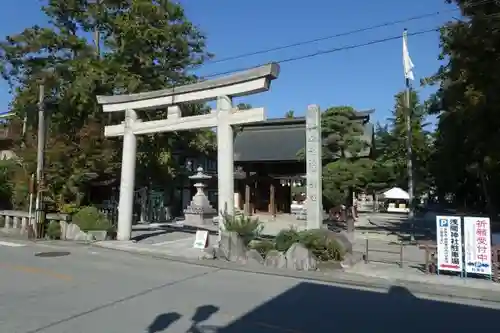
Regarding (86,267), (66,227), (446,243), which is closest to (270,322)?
(446,243)

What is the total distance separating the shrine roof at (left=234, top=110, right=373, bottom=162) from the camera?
3266 cm

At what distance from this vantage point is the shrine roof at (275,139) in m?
32.7

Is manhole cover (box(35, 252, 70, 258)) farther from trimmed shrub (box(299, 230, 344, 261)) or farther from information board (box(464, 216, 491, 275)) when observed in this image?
information board (box(464, 216, 491, 275))

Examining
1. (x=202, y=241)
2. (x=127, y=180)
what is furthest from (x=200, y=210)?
(x=202, y=241)

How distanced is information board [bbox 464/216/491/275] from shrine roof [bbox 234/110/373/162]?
2082cm

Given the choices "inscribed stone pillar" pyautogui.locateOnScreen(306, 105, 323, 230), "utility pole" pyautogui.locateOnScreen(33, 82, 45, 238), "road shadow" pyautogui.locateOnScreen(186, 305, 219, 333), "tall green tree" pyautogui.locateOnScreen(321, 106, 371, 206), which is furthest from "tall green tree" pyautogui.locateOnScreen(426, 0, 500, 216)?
"utility pole" pyautogui.locateOnScreen(33, 82, 45, 238)

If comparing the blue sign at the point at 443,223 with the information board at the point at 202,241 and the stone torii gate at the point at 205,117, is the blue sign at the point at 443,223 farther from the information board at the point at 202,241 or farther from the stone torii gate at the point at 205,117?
the information board at the point at 202,241

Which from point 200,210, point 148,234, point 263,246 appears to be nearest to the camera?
point 263,246

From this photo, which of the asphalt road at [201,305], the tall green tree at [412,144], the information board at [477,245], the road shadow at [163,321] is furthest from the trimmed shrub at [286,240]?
the tall green tree at [412,144]

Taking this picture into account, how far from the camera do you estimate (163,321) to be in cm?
664

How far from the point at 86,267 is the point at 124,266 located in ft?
3.22

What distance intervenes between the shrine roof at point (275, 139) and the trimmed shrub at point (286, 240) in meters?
18.7

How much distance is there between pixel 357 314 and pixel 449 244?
441 centimetres

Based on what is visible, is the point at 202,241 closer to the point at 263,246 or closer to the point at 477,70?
the point at 263,246
